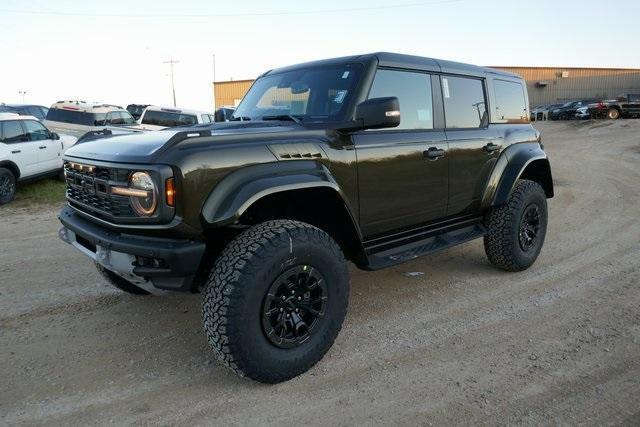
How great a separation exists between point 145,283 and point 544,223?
Result: 4.03 m

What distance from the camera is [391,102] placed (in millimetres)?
3191

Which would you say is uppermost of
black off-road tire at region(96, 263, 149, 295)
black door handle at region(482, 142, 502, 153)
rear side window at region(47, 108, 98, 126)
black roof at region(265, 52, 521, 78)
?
black roof at region(265, 52, 521, 78)

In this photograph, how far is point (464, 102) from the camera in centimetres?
448

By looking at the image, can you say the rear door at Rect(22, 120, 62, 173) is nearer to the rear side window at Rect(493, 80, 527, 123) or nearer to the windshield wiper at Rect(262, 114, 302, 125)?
the windshield wiper at Rect(262, 114, 302, 125)

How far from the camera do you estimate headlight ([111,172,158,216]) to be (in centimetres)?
266

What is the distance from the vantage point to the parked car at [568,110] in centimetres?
3028

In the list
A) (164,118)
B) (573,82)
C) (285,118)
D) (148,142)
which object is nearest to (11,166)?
(164,118)

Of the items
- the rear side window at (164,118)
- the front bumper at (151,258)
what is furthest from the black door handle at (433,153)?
the rear side window at (164,118)

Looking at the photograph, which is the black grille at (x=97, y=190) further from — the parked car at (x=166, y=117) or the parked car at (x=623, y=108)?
the parked car at (x=623, y=108)

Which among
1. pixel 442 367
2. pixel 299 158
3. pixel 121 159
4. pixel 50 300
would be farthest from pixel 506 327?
pixel 50 300

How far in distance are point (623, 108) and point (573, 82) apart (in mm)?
21735

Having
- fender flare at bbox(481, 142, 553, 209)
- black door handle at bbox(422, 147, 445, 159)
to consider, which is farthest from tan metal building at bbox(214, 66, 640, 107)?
black door handle at bbox(422, 147, 445, 159)

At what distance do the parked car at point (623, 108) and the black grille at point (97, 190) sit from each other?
3068 cm

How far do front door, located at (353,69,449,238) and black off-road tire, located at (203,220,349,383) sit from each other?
0.65m
